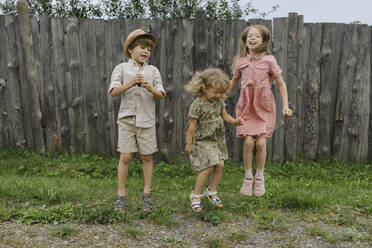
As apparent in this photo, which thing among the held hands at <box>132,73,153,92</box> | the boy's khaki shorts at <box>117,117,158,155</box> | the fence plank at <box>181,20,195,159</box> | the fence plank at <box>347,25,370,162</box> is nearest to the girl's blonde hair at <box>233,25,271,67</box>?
the held hands at <box>132,73,153,92</box>

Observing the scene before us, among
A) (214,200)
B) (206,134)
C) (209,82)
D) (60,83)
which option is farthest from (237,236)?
(60,83)

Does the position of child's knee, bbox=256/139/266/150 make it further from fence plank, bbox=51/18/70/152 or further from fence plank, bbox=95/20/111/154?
fence plank, bbox=51/18/70/152

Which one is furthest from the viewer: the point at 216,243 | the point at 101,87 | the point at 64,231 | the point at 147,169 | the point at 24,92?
the point at 24,92

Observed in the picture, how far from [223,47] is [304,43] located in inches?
50.4

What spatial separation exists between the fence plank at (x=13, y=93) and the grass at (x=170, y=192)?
0.30 m

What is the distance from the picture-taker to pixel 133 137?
3.85m

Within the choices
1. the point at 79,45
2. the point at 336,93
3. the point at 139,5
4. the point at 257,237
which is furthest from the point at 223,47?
the point at 139,5

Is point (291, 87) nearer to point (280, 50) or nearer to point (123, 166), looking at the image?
point (280, 50)

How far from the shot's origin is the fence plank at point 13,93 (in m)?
6.07

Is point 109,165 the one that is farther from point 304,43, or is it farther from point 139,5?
point 139,5

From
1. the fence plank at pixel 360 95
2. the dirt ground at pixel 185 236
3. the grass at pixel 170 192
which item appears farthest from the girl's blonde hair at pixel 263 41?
the fence plank at pixel 360 95

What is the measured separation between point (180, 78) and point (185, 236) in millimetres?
3017

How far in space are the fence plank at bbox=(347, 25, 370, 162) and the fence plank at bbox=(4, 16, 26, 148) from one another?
5.54 m

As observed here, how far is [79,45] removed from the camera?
234 inches
